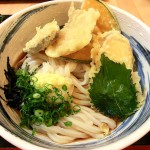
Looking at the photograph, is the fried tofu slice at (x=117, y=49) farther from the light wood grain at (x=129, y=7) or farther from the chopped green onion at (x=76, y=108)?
the light wood grain at (x=129, y=7)

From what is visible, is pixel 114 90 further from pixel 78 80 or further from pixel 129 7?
pixel 129 7

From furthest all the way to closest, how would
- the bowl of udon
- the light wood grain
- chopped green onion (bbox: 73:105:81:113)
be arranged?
the light wood grain
chopped green onion (bbox: 73:105:81:113)
the bowl of udon

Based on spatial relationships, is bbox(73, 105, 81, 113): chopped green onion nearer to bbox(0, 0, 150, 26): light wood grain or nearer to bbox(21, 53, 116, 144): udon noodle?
bbox(21, 53, 116, 144): udon noodle

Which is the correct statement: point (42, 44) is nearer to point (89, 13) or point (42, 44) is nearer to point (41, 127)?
point (89, 13)

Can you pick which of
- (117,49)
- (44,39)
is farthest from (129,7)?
(44,39)

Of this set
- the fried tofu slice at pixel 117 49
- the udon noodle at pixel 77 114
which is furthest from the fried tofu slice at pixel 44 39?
the fried tofu slice at pixel 117 49

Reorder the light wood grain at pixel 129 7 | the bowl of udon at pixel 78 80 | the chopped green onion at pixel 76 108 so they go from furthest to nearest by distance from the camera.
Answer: the light wood grain at pixel 129 7
the chopped green onion at pixel 76 108
the bowl of udon at pixel 78 80

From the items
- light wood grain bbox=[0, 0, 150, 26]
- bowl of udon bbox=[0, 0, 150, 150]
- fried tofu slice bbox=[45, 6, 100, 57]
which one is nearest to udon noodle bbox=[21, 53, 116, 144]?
bowl of udon bbox=[0, 0, 150, 150]
